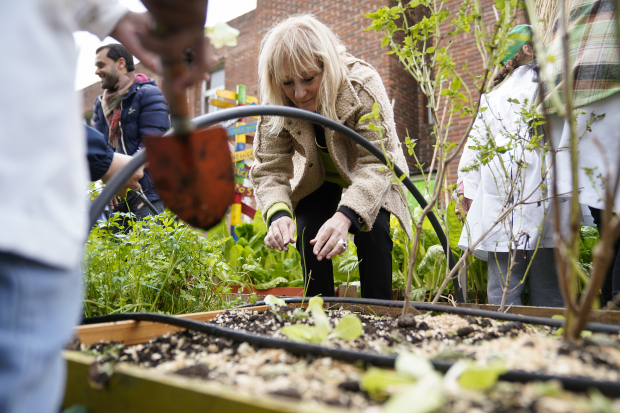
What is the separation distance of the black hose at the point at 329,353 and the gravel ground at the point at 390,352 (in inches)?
0.5

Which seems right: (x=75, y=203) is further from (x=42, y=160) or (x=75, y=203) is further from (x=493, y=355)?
(x=493, y=355)

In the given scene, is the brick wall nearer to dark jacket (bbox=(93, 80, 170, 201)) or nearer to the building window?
the building window

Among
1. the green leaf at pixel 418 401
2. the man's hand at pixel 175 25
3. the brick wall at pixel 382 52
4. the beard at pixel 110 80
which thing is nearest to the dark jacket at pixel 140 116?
the beard at pixel 110 80

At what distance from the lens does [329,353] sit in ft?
2.35

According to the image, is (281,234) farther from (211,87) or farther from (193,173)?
(211,87)

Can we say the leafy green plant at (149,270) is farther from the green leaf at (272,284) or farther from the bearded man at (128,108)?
the bearded man at (128,108)

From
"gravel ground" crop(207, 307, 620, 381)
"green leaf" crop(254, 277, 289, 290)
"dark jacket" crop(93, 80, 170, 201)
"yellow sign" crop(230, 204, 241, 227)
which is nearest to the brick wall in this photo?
"yellow sign" crop(230, 204, 241, 227)

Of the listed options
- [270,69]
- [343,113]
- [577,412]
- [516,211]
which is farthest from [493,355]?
[516,211]

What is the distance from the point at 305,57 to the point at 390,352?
3.85 feet

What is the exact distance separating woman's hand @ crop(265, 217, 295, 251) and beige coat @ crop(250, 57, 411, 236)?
160 mm

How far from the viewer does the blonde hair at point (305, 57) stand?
161cm

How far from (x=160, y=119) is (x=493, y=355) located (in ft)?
7.98

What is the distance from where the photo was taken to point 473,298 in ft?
8.10

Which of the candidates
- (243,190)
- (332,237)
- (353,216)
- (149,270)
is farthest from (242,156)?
(332,237)
